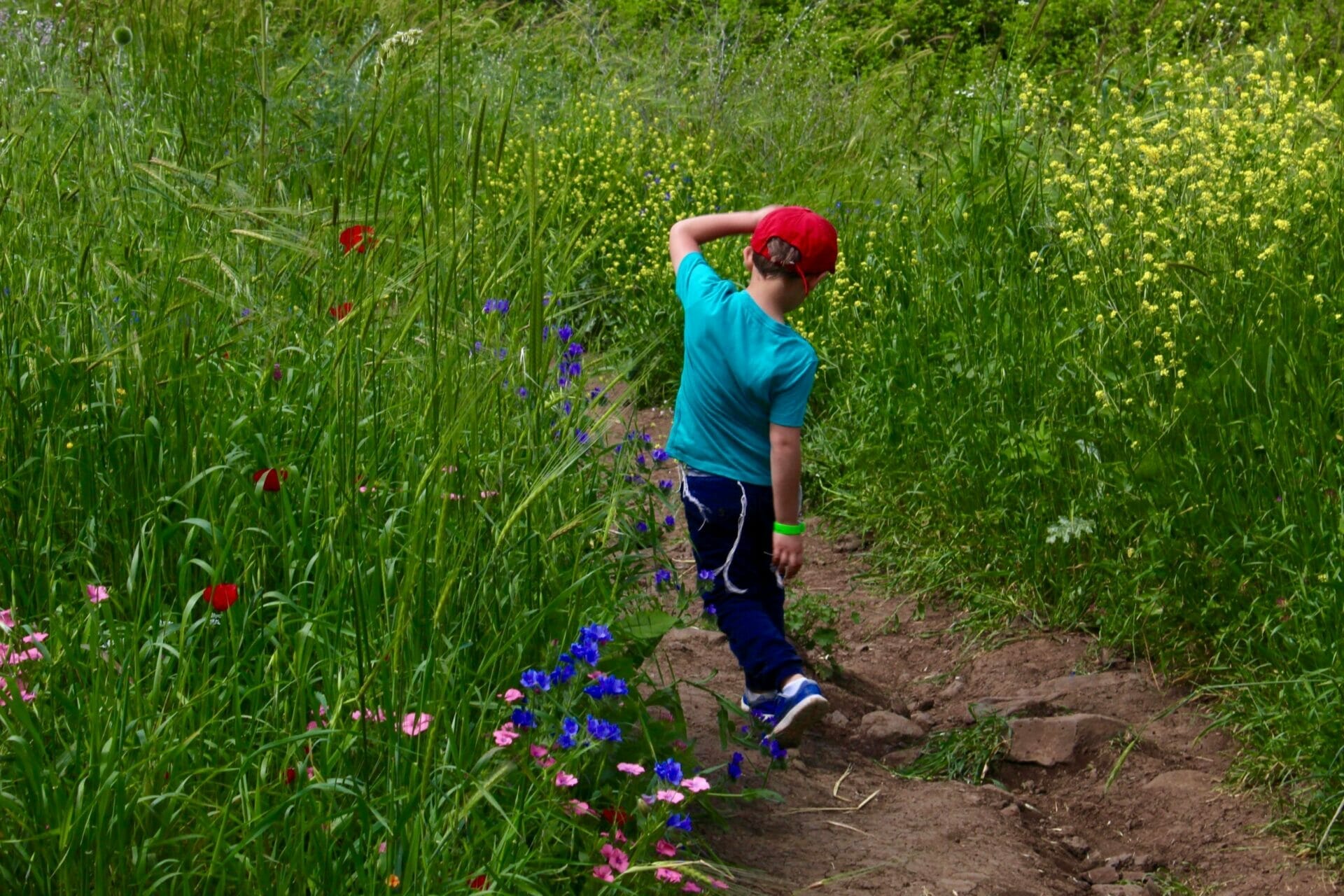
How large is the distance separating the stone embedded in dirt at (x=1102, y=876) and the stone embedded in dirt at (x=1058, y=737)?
419 mm

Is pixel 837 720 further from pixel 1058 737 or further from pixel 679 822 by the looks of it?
pixel 679 822

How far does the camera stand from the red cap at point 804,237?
3299mm

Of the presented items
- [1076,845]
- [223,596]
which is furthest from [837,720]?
[223,596]

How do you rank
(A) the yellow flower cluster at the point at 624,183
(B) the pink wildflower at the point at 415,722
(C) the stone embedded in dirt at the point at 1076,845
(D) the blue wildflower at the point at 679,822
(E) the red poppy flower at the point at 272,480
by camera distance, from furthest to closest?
(A) the yellow flower cluster at the point at 624,183, (C) the stone embedded in dirt at the point at 1076,845, (E) the red poppy flower at the point at 272,480, (D) the blue wildflower at the point at 679,822, (B) the pink wildflower at the point at 415,722

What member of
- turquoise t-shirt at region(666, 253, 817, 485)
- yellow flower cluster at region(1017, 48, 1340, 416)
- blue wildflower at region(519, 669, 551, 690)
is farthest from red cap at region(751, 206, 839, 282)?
blue wildflower at region(519, 669, 551, 690)

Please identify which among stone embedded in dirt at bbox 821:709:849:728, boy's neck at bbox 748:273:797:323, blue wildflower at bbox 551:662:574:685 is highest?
boy's neck at bbox 748:273:797:323

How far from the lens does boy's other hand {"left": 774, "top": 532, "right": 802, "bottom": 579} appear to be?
3.32 m

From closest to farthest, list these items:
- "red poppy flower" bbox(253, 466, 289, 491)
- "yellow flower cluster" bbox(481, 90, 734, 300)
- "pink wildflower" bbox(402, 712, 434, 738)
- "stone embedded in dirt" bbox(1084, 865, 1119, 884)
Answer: "pink wildflower" bbox(402, 712, 434, 738), "red poppy flower" bbox(253, 466, 289, 491), "stone embedded in dirt" bbox(1084, 865, 1119, 884), "yellow flower cluster" bbox(481, 90, 734, 300)

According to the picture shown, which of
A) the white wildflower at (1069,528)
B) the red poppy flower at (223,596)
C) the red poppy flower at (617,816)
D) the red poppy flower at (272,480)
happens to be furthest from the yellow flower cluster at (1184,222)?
the red poppy flower at (223,596)

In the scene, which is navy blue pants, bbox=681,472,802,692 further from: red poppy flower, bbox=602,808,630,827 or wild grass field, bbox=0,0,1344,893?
red poppy flower, bbox=602,808,630,827

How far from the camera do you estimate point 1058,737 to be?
341 centimetres

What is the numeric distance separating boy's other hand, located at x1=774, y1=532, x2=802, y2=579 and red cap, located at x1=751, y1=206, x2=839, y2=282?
0.63 meters

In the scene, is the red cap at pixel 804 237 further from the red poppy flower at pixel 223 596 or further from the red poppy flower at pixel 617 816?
the red poppy flower at pixel 223 596

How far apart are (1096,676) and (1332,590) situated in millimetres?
820
